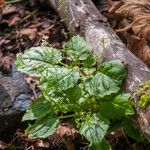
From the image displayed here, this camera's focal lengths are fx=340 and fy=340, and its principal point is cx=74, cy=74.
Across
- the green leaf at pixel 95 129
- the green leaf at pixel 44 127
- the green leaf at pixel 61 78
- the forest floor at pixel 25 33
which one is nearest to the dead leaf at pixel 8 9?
the forest floor at pixel 25 33

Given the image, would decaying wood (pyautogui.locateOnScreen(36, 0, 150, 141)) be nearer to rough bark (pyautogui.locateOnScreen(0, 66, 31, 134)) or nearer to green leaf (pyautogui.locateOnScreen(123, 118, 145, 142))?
green leaf (pyautogui.locateOnScreen(123, 118, 145, 142))

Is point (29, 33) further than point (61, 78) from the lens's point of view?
Yes

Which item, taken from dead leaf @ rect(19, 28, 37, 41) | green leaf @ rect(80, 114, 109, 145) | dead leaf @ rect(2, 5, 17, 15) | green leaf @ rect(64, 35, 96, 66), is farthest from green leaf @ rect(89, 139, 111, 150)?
dead leaf @ rect(2, 5, 17, 15)

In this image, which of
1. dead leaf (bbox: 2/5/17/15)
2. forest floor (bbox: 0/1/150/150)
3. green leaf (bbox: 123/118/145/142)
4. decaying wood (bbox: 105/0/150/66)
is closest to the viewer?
green leaf (bbox: 123/118/145/142)

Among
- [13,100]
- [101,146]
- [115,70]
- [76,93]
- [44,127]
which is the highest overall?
[115,70]

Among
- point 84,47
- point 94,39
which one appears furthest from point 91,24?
point 84,47

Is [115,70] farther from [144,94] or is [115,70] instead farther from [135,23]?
[135,23]

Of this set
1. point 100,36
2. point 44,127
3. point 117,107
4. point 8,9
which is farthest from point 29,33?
point 117,107
